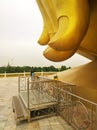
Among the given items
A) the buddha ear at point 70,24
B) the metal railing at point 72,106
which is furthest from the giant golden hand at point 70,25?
the metal railing at point 72,106

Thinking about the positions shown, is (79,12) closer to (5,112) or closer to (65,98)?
(65,98)

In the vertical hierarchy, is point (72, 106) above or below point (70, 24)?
below

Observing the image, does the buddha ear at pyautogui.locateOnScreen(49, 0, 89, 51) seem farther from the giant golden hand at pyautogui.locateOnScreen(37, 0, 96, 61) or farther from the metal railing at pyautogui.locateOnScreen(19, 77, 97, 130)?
the metal railing at pyautogui.locateOnScreen(19, 77, 97, 130)

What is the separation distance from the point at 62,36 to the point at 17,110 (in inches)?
99.9

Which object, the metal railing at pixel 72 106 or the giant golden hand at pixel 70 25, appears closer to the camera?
the metal railing at pixel 72 106

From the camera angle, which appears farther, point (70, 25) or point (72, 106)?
point (72, 106)

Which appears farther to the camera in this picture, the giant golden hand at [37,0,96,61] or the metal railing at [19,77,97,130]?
the giant golden hand at [37,0,96,61]

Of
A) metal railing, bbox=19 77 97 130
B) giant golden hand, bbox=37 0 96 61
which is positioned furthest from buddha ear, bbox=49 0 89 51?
metal railing, bbox=19 77 97 130

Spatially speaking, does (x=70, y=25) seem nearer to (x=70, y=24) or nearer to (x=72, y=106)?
(x=70, y=24)

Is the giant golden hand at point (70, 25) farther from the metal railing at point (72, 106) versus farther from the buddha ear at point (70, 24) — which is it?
the metal railing at point (72, 106)

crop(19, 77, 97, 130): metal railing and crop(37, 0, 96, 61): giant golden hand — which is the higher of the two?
crop(37, 0, 96, 61): giant golden hand

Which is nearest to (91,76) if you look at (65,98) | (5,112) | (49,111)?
(65,98)

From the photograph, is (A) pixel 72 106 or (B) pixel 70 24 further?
(A) pixel 72 106

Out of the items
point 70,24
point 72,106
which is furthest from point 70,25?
point 72,106
